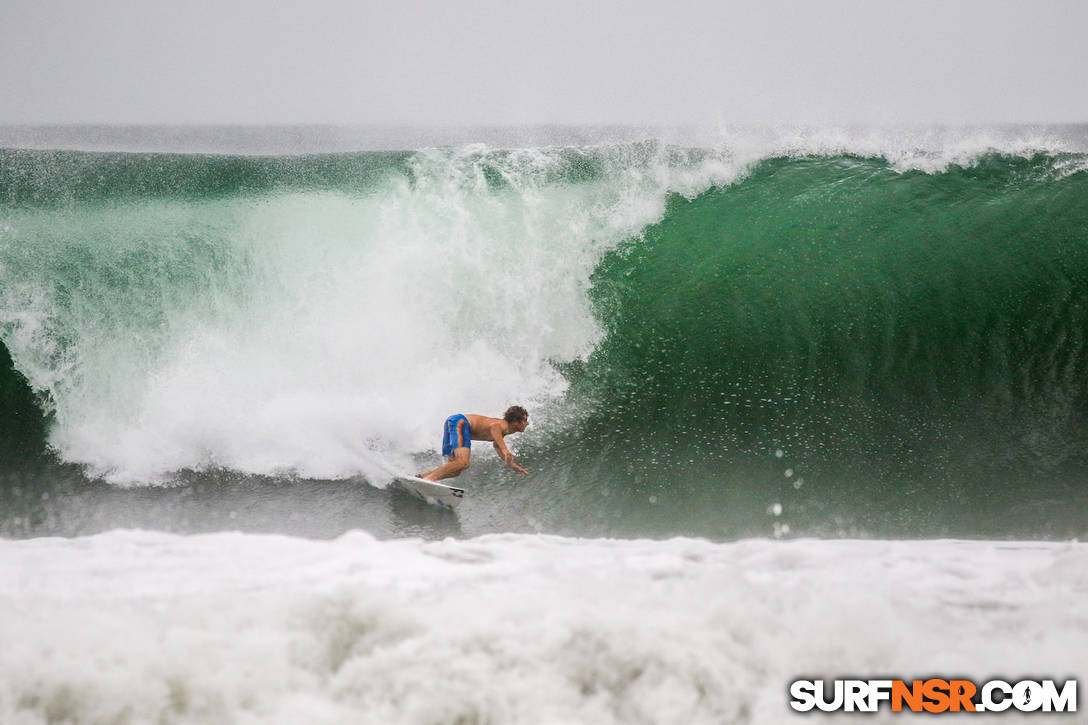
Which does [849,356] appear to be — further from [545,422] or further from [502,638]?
[502,638]

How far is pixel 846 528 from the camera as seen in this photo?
4762 millimetres

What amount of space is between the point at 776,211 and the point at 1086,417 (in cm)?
338

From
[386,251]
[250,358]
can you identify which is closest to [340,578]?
[250,358]

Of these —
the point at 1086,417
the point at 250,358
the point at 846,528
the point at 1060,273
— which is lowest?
the point at 846,528

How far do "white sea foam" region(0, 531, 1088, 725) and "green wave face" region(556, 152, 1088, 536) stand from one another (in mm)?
2457

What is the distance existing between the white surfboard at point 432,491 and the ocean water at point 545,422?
108mm

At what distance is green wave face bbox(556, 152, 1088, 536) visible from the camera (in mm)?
5094

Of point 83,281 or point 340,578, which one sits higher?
point 83,281

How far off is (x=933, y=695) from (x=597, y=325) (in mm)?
5029

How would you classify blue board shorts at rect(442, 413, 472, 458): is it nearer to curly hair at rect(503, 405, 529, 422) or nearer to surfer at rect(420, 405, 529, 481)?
surfer at rect(420, 405, 529, 481)

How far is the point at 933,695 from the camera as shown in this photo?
184 cm

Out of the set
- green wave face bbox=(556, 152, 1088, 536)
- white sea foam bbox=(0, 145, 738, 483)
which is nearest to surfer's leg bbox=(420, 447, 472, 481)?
white sea foam bbox=(0, 145, 738, 483)

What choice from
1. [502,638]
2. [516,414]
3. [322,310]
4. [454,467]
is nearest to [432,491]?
[454,467]

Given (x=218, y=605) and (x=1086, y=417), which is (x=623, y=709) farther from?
(x=1086, y=417)
